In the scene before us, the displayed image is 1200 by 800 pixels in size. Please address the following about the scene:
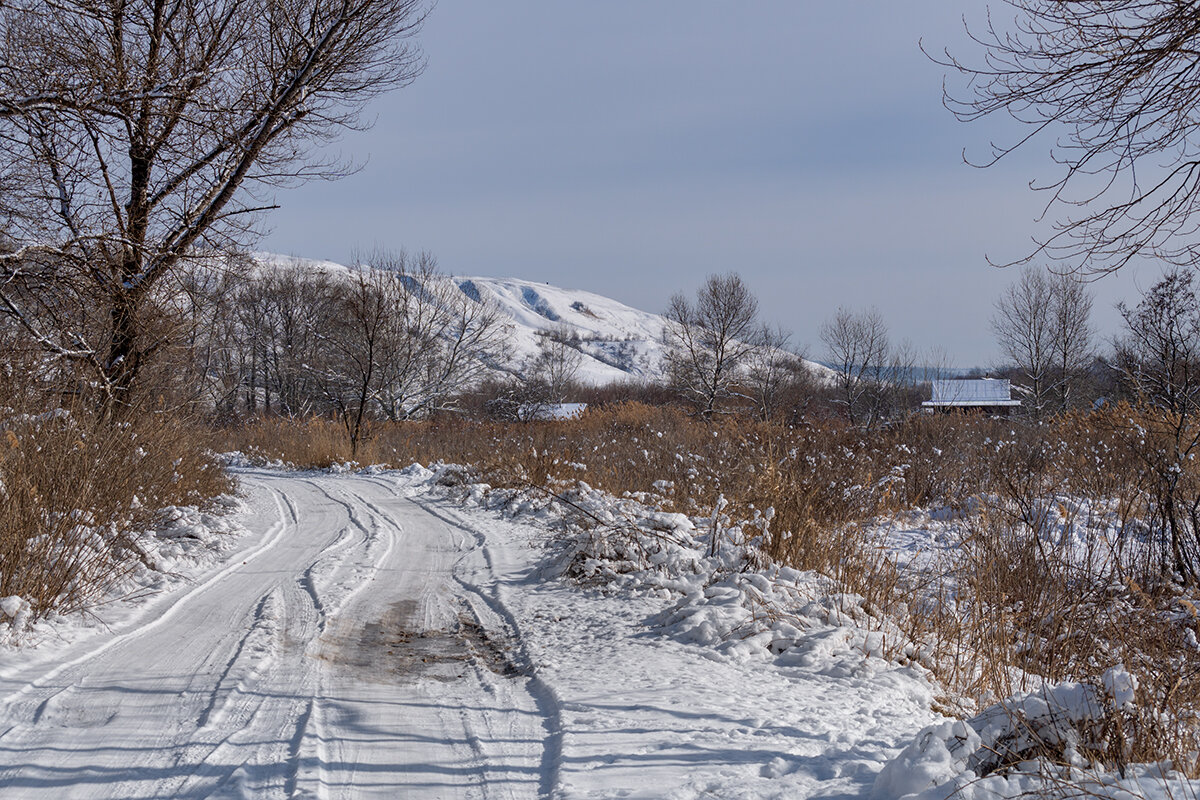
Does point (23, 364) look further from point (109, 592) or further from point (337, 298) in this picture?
point (337, 298)

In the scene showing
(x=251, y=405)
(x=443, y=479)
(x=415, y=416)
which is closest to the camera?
(x=443, y=479)

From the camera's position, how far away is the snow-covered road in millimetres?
2957

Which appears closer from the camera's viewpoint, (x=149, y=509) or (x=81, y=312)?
(x=149, y=509)

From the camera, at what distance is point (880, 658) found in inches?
174

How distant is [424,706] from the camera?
383 cm

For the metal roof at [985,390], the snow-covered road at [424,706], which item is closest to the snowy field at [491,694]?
the snow-covered road at [424,706]

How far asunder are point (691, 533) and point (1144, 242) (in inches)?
160

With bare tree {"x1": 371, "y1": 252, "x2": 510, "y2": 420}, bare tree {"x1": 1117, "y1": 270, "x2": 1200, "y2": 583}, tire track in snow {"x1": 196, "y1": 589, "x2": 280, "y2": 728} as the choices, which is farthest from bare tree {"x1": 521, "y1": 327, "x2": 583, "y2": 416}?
tire track in snow {"x1": 196, "y1": 589, "x2": 280, "y2": 728}

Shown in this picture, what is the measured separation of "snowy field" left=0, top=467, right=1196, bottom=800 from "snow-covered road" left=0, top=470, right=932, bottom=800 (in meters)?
0.01

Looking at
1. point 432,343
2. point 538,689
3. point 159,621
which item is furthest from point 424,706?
point 432,343

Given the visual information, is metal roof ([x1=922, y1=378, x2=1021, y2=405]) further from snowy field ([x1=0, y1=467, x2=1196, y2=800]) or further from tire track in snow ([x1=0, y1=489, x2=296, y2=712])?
snowy field ([x1=0, y1=467, x2=1196, y2=800])

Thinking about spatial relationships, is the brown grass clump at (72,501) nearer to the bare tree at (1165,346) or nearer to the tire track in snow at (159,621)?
the tire track in snow at (159,621)

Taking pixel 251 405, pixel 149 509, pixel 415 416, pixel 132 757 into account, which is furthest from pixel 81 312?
pixel 251 405

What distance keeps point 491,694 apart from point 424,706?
368mm
